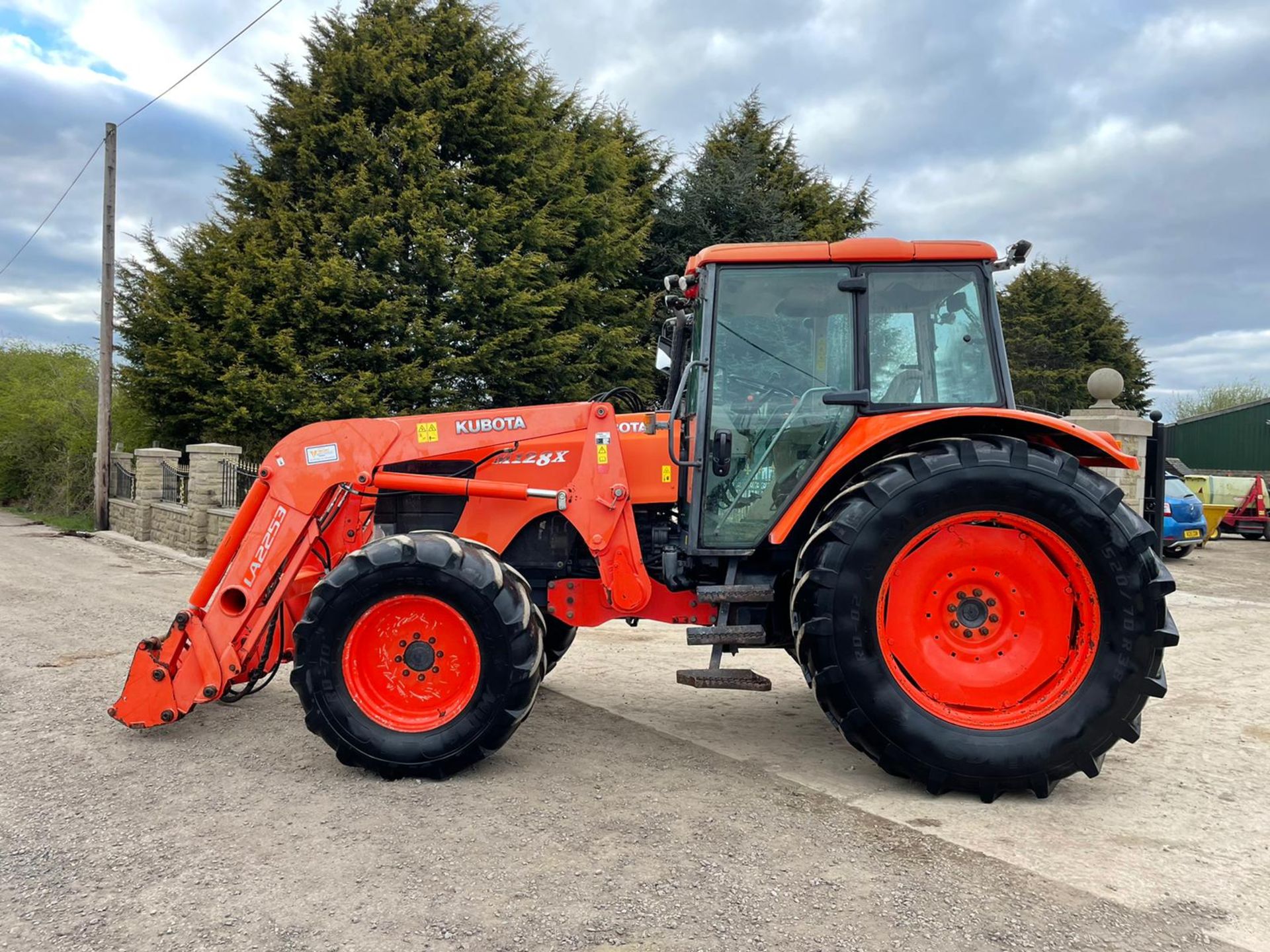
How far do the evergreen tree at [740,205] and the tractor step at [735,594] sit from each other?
1404 centimetres

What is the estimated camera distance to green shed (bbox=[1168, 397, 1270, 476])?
94.8 ft

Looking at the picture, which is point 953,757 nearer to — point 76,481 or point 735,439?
point 735,439

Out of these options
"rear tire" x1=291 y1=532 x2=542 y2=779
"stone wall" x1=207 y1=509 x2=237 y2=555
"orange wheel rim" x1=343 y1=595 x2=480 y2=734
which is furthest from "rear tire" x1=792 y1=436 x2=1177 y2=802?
"stone wall" x1=207 y1=509 x2=237 y2=555

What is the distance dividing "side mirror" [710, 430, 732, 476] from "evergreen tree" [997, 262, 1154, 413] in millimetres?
30525

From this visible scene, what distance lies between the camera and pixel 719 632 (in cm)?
412

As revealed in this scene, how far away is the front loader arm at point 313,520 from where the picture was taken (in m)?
4.24

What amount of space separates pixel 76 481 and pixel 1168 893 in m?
21.9

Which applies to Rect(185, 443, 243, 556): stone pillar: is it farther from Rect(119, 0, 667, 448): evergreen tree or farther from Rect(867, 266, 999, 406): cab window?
Rect(867, 266, 999, 406): cab window

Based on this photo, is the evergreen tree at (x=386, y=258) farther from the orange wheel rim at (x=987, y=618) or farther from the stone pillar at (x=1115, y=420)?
the orange wheel rim at (x=987, y=618)

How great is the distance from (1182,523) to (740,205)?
9.51 m

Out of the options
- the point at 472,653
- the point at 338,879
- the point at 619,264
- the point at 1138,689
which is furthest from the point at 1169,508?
the point at 338,879

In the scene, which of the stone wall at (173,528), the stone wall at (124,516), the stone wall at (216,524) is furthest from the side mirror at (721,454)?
the stone wall at (124,516)

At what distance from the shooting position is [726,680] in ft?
13.2

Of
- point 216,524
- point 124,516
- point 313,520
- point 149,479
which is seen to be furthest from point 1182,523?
point 124,516
